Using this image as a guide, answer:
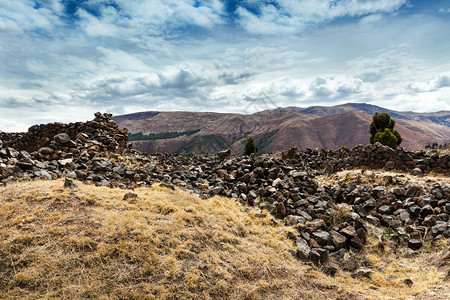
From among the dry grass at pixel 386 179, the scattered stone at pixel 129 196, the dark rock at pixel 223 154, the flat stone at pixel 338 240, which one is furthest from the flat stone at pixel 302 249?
the dark rock at pixel 223 154

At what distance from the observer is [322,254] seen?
7.68 m

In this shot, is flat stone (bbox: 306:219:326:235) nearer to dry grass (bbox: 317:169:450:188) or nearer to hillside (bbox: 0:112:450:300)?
hillside (bbox: 0:112:450:300)

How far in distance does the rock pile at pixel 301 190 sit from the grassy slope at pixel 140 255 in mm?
1015

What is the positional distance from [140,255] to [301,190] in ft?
30.3

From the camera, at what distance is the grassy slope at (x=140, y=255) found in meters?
4.96

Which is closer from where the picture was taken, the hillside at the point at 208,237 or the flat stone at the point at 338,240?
the hillside at the point at 208,237

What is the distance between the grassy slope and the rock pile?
3.33ft

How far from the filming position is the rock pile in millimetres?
8719

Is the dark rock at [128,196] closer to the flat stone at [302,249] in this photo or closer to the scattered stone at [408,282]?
the flat stone at [302,249]

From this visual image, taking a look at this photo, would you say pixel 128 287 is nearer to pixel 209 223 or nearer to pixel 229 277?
pixel 229 277

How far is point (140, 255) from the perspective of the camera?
5727mm

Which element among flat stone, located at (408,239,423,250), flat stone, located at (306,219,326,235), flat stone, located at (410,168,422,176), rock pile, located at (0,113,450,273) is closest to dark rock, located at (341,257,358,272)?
rock pile, located at (0,113,450,273)

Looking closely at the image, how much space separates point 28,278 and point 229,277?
4.13 m

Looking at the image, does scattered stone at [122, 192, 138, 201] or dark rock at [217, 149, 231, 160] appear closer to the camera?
scattered stone at [122, 192, 138, 201]
